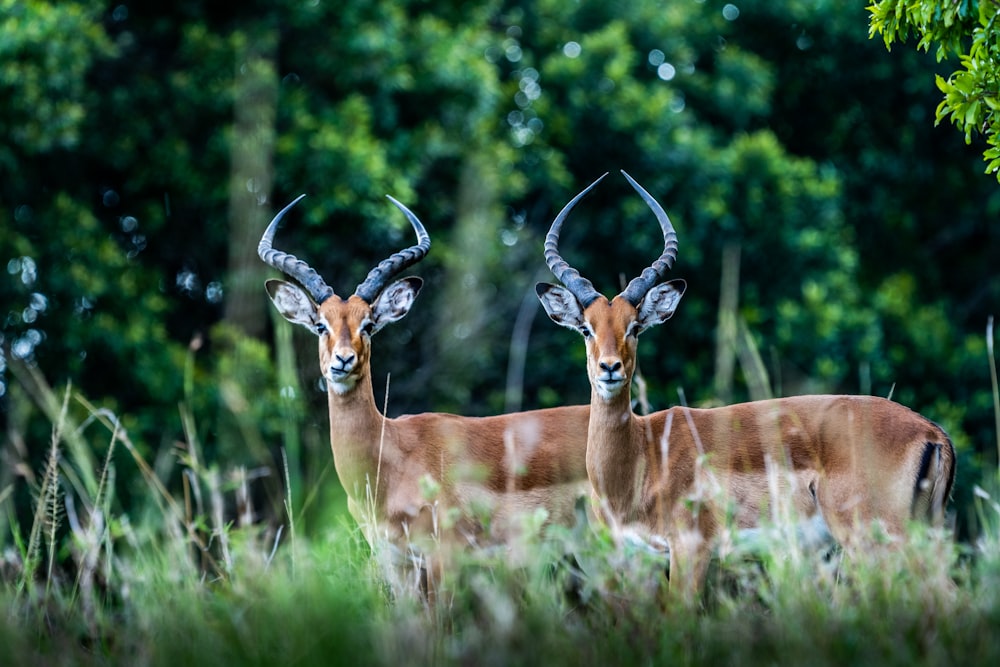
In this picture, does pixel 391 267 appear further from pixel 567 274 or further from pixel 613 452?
pixel 613 452

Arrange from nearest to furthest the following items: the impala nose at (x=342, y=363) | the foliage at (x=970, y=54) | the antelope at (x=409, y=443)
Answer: the foliage at (x=970, y=54)
the impala nose at (x=342, y=363)
the antelope at (x=409, y=443)

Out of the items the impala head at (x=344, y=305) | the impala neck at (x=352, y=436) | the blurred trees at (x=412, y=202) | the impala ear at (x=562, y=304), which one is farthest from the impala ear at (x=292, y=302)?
the blurred trees at (x=412, y=202)

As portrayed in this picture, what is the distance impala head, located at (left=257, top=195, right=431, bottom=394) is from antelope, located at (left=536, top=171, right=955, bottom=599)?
0.92 m

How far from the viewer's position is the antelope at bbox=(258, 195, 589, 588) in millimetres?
6691

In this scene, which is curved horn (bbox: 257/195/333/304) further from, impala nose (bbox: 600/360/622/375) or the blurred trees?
the blurred trees

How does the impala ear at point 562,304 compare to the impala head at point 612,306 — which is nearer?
the impala head at point 612,306

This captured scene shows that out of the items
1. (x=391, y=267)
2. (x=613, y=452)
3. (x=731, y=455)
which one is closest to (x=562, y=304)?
(x=613, y=452)

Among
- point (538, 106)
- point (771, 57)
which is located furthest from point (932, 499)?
point (771, 57)

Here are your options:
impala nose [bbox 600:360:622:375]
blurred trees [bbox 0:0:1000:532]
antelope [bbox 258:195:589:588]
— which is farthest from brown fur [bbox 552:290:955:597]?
blurred trees [bbox 0:0:1000:532]

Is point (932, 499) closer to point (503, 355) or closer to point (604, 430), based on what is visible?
point (604, 430)

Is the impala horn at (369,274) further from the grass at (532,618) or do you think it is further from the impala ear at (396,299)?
the grass at (532,618)

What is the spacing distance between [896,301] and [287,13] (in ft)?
25.9

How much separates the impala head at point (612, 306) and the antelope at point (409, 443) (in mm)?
684

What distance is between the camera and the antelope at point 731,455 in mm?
6332
